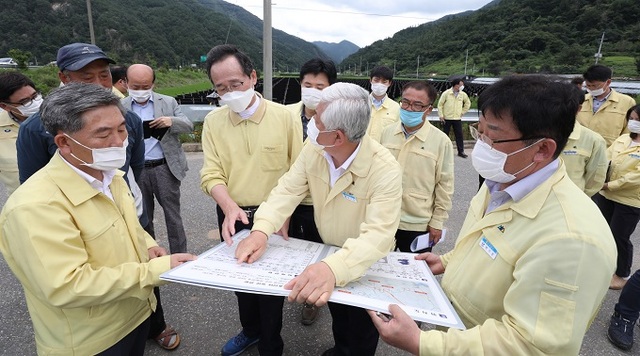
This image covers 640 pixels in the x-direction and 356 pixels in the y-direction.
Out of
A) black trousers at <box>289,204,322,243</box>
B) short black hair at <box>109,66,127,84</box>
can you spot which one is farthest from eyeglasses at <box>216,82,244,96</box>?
short black hair at <box>109,66,127,84</box>

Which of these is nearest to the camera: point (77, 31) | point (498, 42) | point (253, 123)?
point (253, 123)

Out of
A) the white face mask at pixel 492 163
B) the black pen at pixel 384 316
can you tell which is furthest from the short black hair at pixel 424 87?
the black pen at pixel 384 316

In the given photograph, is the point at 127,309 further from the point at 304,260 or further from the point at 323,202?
the point at 323,202

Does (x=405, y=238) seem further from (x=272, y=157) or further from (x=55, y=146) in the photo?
(x=55, y=146)

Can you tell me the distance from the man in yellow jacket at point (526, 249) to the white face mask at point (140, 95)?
299cm

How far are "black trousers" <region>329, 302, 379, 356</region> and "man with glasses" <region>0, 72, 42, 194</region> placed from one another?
2795 mm

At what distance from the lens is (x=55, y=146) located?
189 centimetres

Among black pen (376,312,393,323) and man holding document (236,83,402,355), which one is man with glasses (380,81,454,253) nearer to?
man holding document (236,83,402,355)

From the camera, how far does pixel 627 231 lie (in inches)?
126

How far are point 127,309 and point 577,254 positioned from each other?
1.71 metres

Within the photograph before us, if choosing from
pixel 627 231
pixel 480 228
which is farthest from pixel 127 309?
pixel 627 231

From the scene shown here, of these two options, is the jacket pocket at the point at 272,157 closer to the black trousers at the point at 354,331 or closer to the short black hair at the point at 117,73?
the black trousers at the point at 354,331

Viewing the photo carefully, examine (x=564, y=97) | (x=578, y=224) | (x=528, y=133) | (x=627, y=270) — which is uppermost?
(x=564, y=97)

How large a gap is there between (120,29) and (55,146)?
50.2 m
